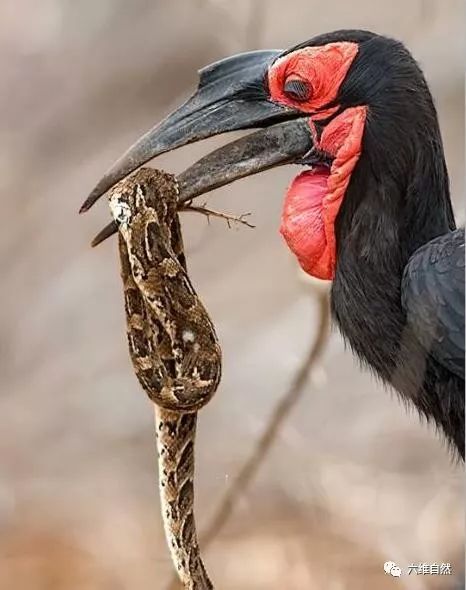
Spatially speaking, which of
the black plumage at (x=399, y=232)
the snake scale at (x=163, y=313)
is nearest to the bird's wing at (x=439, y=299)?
the black plumage at (x=399, y=232)

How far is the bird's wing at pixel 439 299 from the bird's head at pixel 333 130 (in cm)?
4

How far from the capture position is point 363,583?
1.04m

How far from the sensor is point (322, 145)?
2.98ft

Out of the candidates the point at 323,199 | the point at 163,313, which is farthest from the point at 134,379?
the point at 323,199

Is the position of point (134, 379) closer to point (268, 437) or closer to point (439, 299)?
point (268, 437)

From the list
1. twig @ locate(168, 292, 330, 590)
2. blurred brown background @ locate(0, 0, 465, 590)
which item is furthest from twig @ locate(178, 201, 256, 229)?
twig @ locate(168, 292, 330, 590)

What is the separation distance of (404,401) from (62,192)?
16.6 inches

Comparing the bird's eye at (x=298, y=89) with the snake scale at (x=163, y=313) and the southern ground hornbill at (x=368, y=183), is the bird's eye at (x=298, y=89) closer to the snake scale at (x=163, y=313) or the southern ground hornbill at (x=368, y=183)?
the southern ground hornbill at (x=368, y=183)

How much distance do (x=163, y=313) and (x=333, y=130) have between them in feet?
0.82

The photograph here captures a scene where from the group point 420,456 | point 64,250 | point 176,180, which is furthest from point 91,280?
point 420,456

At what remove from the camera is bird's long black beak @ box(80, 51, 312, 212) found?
92 centimetres

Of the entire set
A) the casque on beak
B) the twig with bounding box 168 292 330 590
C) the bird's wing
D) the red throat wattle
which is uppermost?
the casque on beak

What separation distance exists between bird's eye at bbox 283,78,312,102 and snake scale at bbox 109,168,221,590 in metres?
0.15

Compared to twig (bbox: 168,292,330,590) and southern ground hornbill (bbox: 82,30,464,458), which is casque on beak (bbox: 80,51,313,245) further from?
twig (bbox: 168,292,330,590)
